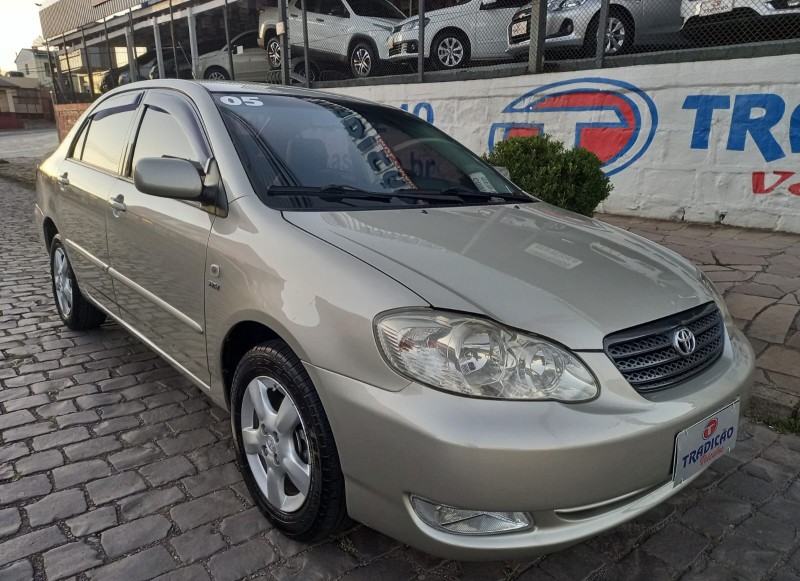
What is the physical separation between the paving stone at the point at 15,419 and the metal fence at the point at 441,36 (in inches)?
283

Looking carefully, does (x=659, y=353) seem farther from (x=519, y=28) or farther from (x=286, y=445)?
(x=519, y=28)

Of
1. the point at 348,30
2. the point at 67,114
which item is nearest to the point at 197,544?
the point at 348,30

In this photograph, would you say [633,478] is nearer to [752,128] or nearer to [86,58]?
[752,128]

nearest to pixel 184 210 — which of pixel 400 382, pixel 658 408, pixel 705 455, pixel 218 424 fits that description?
pixel 218 424

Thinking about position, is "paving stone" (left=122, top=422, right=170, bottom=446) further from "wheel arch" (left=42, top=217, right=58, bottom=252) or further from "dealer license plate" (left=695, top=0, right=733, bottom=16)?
"dealer license plate" (left=695, top=0, right=733, bottom=16)

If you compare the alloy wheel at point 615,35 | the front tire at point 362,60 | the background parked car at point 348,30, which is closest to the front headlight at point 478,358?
the alloy wheel at point 615,35

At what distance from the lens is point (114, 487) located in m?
2.40

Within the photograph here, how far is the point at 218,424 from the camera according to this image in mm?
2916

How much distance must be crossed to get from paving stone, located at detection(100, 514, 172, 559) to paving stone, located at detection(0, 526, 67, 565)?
0.16 metres

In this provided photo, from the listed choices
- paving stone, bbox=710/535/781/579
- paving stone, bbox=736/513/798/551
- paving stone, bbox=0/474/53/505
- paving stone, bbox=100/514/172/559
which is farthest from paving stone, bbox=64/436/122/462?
paving stone, bbox=736/513/798/551

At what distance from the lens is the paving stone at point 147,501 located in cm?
225

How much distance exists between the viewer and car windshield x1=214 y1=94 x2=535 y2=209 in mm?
2420

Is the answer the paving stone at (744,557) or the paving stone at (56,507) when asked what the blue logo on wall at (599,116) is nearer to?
A: the paving stone at (744,557)

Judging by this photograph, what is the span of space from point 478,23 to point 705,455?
27.3ft
